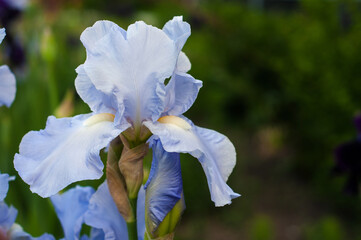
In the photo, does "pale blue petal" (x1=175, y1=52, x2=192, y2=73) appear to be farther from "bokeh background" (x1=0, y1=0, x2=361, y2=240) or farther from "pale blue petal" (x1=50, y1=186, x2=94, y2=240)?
"bokeh background" (x1=0, y1=0, x2=361, y2=240)

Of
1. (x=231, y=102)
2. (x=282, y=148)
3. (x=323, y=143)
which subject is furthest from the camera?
(x=231, y=102)

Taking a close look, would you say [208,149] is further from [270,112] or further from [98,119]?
[270,112]

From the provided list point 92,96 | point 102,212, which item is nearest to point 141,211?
point 102,212

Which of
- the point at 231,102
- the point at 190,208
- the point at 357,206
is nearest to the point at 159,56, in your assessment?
the point at 190,208

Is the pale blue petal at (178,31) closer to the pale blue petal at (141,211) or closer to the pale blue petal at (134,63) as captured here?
the pale blue petal at (134,63)

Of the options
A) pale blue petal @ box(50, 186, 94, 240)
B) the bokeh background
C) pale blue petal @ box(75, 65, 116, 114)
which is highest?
pale blue petal @ box(75, 65, 116, 114)

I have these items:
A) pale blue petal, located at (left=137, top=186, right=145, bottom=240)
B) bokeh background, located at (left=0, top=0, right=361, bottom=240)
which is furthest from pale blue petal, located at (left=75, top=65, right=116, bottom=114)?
bokeh background, located at (left=0, top=0, right=361, bottom=240)

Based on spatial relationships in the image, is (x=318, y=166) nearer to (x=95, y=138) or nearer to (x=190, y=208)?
(x=190, y=208)
